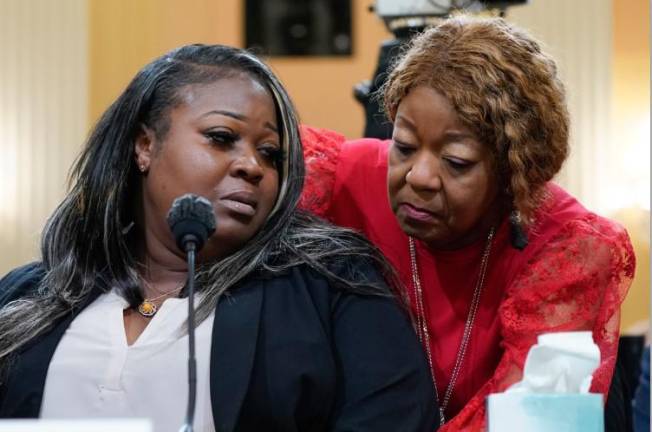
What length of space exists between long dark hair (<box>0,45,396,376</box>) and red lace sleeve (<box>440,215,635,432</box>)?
0.73ft

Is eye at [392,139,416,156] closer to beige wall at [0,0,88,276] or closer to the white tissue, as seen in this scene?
the white tissue

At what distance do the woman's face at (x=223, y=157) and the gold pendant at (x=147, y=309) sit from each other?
0.40 feet

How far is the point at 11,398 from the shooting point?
6.25ft

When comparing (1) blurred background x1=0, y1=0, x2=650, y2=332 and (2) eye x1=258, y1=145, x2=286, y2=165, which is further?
(1) blurred background x1=0, y1=0, x2=650, y2=332

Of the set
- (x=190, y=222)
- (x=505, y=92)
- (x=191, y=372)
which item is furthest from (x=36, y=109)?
(x=191, y=372)

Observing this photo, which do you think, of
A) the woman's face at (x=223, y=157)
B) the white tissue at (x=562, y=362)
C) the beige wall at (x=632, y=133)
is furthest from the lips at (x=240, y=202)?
the beige wall at (x=632, y=133)

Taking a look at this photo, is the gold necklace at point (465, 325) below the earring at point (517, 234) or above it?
below

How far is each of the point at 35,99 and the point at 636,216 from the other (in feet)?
9.35

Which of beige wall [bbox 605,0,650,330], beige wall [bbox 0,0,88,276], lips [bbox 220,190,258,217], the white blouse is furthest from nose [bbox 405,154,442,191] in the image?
beige wall [bbox 605,0,650,330]

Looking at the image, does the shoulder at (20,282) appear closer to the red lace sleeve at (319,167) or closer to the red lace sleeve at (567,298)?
the red lace sleeve at (319,167)

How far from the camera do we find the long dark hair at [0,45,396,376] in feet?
6.45

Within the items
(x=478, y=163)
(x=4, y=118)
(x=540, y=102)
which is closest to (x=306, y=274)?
(x=478, y=163)

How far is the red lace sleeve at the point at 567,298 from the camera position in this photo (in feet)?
6.32

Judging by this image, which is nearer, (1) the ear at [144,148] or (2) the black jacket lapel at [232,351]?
(2) the black jacket lapel at [232,351]
